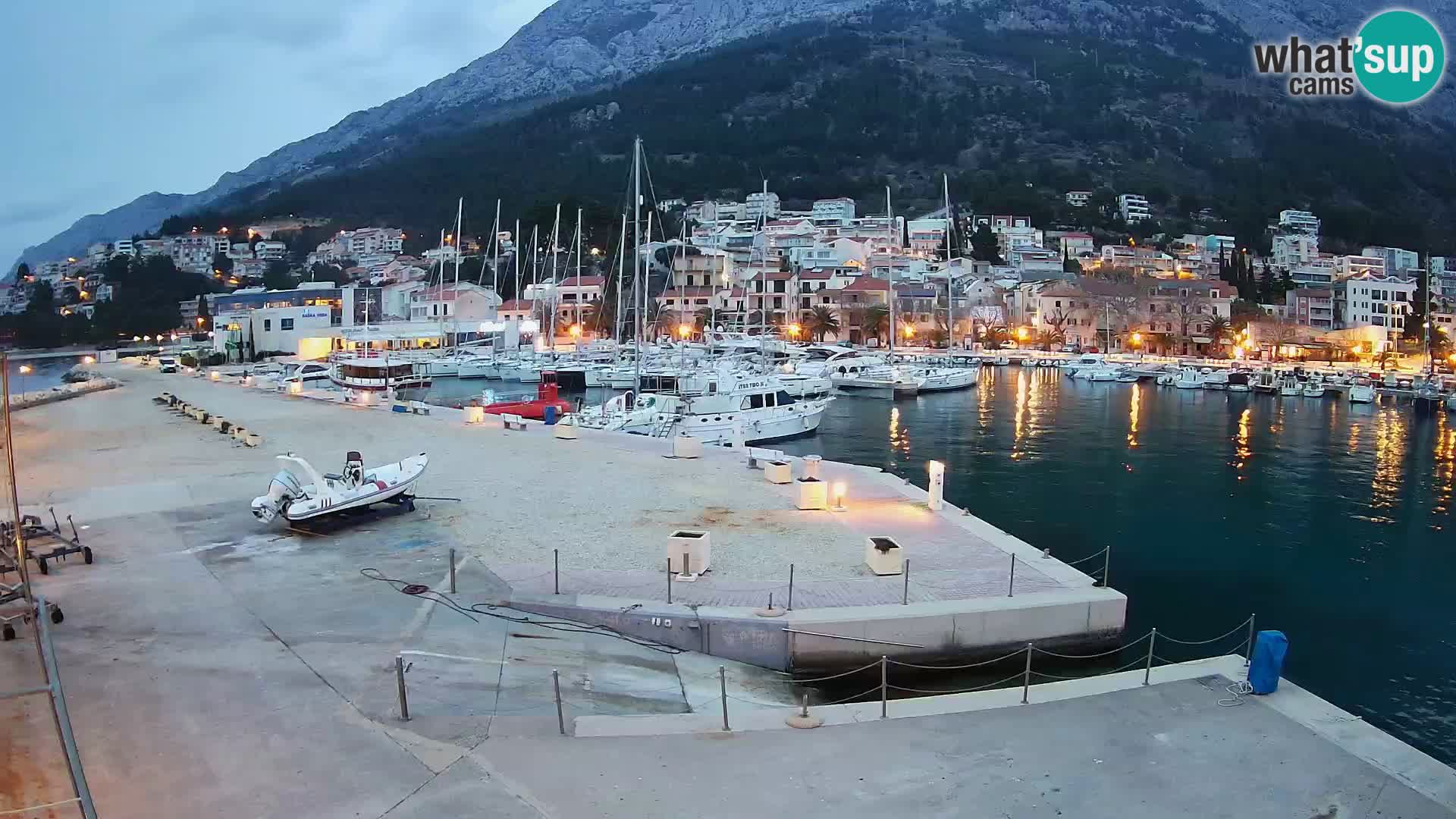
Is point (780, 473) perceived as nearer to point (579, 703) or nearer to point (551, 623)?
point (551, 623)

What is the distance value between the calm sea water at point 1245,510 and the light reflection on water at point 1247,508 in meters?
0.06

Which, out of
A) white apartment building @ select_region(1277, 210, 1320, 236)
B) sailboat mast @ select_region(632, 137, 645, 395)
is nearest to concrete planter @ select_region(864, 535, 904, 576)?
sailboat mast @ select_region(632, 137, 645, 395)

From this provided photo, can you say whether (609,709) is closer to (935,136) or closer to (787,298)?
(787,298)

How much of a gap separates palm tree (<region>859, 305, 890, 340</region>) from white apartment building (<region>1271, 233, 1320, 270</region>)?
266 feet

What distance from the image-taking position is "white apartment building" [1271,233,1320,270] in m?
140

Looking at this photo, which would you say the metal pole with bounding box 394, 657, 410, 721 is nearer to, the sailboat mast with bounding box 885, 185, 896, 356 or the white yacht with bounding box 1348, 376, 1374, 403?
the sailboat mast with bounding box 885, 185, 896, 356

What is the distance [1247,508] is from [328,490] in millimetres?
23279

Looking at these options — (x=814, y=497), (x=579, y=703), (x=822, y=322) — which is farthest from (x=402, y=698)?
(x=822, y=322)

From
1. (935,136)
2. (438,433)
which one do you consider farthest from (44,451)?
(935,136)

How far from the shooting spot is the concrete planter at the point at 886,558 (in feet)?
40.7

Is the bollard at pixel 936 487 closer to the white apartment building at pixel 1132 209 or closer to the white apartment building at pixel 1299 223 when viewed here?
the white apartment building at pixel 1132 209

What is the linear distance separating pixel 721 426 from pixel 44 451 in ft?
63.4

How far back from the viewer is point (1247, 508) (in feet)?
84.2

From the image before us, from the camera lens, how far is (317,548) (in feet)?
44.7
